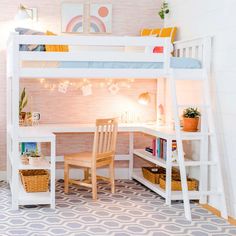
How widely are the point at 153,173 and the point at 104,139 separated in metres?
0.65

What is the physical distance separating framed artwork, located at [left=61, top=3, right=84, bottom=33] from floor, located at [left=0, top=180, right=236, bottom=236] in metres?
1.90

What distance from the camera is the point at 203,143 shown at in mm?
4883

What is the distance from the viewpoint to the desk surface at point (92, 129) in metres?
4.89

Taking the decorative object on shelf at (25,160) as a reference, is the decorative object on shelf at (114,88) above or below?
above

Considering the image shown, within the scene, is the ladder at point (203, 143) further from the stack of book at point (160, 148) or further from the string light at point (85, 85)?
the string light at point (85, 85)

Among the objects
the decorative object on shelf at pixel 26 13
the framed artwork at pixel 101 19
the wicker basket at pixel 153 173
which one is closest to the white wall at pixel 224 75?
the wicker basket at pixel 153 173

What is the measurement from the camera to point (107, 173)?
6.19m

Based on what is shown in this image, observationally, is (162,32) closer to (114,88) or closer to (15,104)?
(114,88)

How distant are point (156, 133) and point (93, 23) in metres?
1.59

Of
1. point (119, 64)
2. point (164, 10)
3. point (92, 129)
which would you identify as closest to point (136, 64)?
point (119, 64)

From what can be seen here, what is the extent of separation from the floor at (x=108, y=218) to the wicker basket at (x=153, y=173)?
206mm

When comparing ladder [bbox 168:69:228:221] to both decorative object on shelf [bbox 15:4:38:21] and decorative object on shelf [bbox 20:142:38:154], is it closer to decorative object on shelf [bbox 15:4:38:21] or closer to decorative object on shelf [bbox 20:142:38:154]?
decorative object on shelf [bbox 20:142:38:154]

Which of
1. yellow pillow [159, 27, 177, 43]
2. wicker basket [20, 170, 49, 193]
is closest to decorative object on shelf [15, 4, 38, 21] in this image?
yellow pillow [159, 27, 177, 43]

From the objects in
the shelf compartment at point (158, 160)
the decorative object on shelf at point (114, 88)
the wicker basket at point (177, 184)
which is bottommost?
the wicker basket at point (177, 184)
